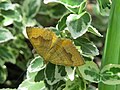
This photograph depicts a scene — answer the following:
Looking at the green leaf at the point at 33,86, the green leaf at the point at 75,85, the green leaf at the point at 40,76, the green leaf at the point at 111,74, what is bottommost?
the green leaf at the point at 33,86

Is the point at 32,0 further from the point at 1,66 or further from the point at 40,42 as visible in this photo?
the point at 40,42

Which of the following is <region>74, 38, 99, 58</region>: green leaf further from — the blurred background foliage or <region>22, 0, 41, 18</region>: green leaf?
<region>22, 0, 41, 18</region>: green leaf

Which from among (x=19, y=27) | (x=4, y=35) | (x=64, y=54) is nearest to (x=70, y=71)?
(x=64, y=54)

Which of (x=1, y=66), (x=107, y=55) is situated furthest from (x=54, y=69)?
(x=1, y=66)

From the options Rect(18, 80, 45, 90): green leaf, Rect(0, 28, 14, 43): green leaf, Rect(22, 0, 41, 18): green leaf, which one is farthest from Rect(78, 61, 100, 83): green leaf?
Rect(22, 0, 41, 18): green leaf

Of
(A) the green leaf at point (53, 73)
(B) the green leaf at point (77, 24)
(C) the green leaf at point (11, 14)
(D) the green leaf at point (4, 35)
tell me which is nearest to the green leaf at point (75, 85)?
(A) the green leaf at point (53, 73)

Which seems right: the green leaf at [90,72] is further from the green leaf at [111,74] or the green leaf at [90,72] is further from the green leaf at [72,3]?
the green leaf at [72,3]
